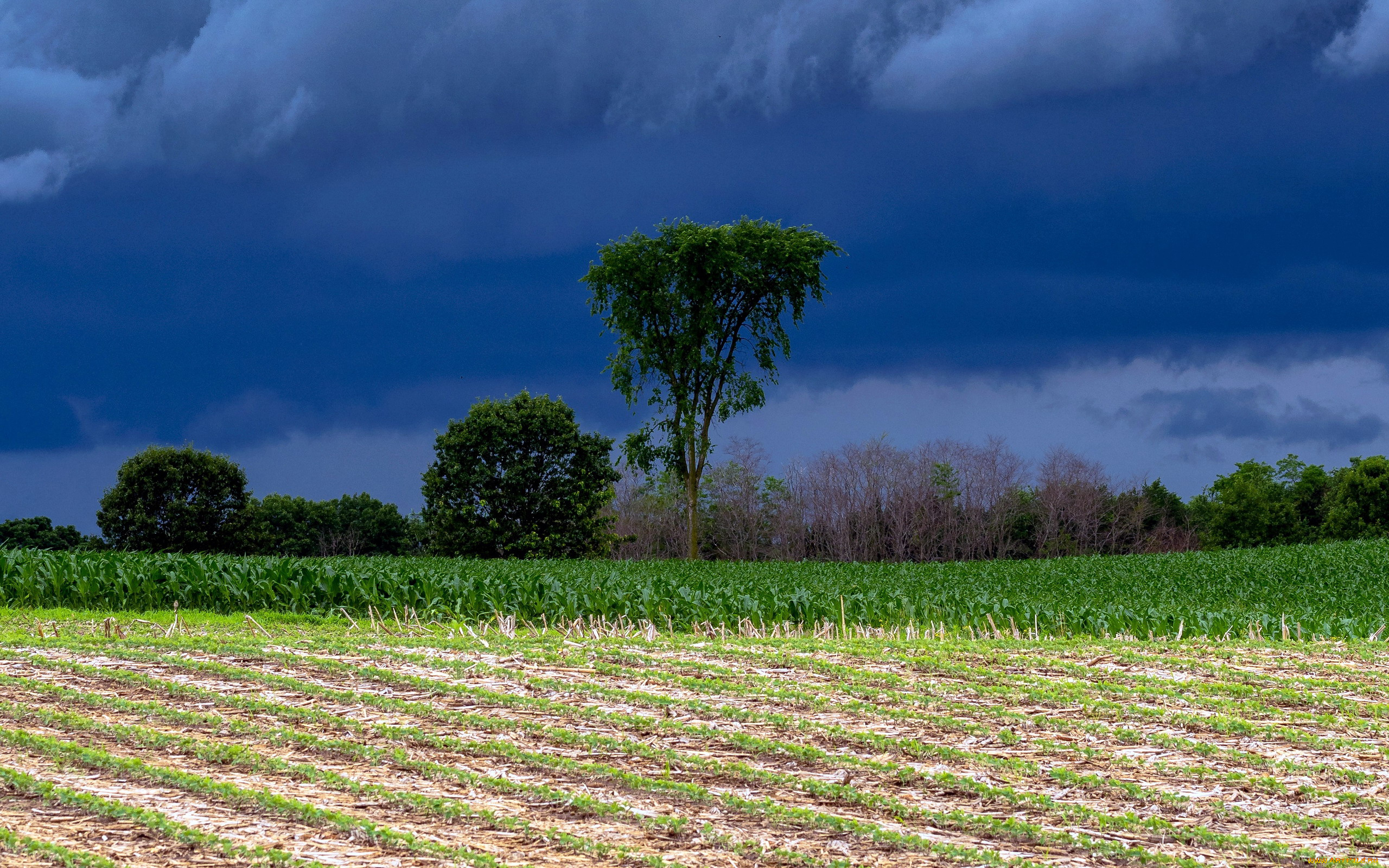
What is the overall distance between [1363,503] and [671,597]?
40134 millimetres

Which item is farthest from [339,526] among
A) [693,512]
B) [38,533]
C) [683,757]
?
[683,757]

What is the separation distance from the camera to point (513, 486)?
1121 inches

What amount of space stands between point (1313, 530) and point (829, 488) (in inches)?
962

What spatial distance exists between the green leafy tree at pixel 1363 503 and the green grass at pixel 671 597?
1040 inches

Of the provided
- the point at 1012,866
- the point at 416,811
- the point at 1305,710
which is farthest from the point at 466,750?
the point at 1305,710

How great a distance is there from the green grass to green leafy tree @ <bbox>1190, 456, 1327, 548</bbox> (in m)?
28.5

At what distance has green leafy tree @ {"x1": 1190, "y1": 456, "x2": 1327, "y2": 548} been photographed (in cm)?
4369

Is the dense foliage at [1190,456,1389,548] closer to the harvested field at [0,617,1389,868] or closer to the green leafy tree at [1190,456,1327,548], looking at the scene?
the green leafy tree at [1190,456,1327,548]

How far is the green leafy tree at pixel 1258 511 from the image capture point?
4369cm

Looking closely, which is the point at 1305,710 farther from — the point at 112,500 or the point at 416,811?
the point at 112,500

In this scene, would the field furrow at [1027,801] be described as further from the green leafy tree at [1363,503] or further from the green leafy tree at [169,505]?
the green leafy tree at [1363,503]

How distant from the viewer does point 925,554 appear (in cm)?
3994

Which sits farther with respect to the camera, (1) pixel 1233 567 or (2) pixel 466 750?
(1) pixel 1233 567

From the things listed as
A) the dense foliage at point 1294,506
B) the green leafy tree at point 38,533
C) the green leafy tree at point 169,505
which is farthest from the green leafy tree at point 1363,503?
the green leafy tree at point 38,533
